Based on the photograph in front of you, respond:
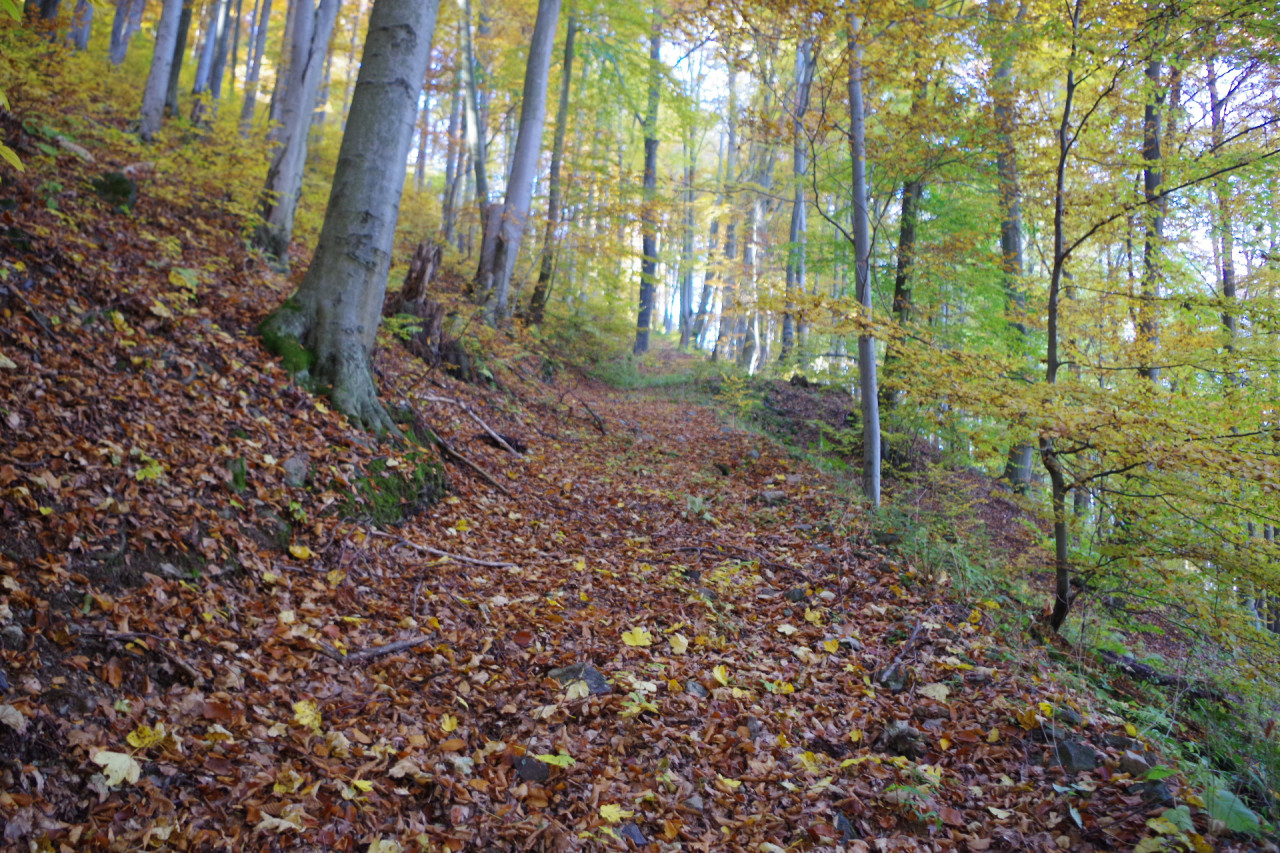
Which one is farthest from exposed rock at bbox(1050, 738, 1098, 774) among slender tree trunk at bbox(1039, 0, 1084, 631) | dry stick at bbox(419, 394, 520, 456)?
dry stick at bbox(419, 394, 520, 456)

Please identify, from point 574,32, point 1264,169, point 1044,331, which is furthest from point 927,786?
point 574,32

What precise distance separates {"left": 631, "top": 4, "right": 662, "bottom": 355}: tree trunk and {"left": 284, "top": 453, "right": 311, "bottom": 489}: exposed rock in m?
8.44

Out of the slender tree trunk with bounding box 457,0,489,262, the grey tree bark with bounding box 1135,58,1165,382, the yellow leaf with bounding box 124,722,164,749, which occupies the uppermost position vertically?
the slender tree trunk with bounding box 457,0,489,262

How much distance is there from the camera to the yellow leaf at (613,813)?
2627 mm

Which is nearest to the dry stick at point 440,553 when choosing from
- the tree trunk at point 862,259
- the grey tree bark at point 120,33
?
the tree trunk at point 862,259

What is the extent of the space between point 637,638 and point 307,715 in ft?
6.19

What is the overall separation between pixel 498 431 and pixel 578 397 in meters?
3.86

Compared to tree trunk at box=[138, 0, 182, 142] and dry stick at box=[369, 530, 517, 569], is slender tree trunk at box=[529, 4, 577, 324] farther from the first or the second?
dry stick at box=[369, 530, 517, 569]

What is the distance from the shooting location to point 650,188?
50.3 ft

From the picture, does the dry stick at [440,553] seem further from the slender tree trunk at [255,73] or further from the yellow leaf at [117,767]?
the slender tree trunk at [255,73]

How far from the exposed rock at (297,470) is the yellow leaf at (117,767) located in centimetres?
220

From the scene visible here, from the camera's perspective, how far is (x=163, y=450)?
12.0 feet

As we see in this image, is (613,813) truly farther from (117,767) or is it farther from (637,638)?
(117,767)

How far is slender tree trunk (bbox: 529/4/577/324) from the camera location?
536 inches
